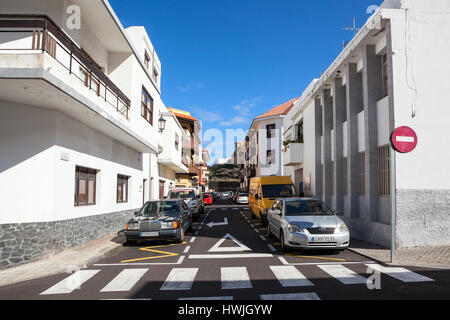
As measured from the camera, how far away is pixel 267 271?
728cm

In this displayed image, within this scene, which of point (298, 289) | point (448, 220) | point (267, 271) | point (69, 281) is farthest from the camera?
point (448, 220)

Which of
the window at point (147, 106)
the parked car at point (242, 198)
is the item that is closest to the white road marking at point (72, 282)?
the window at point (147, 106)

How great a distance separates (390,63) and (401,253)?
18.8 feet

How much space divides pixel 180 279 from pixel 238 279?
1.18 meters

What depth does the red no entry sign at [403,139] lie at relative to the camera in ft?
26.6

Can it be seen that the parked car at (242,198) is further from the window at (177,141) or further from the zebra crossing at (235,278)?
the zebra crossing at (235,278)

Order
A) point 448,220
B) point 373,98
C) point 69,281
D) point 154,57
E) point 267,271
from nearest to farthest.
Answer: point 69,281 → point 267,271 → point 448,220 → point 373,98 → point 154,57

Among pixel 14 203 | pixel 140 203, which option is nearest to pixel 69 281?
pixel 14 203

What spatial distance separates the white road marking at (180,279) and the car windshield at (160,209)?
4474 millimetres

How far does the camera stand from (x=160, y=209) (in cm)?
1236

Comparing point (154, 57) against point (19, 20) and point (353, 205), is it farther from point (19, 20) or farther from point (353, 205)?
point (353, 205)

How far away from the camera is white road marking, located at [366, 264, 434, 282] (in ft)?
21.2

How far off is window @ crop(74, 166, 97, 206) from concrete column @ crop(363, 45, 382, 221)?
1011cm

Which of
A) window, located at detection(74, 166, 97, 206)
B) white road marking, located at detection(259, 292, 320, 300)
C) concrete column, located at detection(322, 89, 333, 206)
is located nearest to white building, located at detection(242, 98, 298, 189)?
concrete column, located at detection(322, 89, 333, 206)
